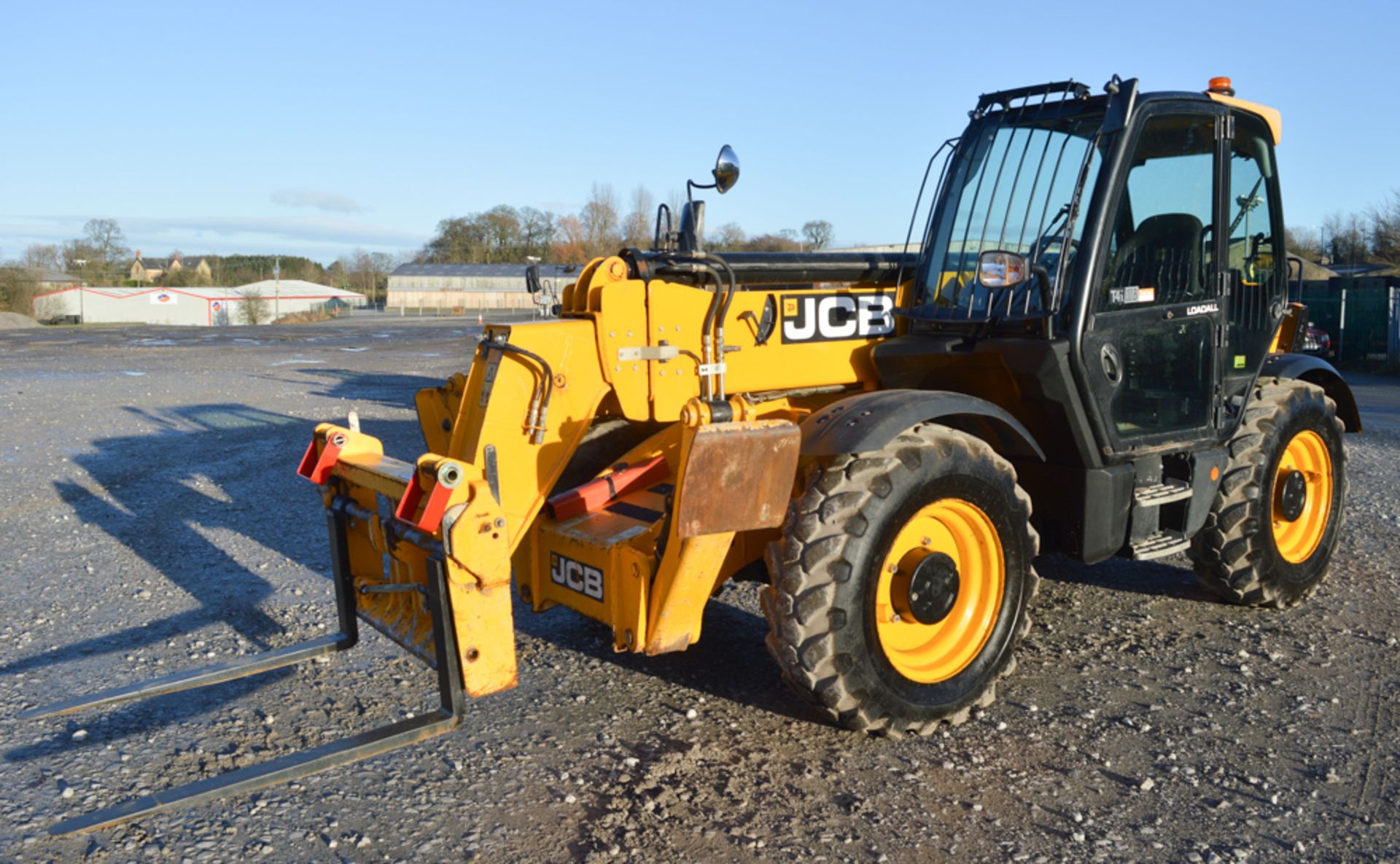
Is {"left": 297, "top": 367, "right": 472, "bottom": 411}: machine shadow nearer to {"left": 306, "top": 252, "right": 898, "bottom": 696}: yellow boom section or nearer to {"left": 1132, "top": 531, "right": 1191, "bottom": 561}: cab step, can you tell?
{"left": 306, "top": 252, "right": 898, "bottom": 696}: yellow boom section

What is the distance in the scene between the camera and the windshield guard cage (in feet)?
16.0

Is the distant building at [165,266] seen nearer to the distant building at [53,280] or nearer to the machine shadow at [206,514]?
the distant building at [53,280]

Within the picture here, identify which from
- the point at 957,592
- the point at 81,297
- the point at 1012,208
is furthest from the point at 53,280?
the point at 957,592

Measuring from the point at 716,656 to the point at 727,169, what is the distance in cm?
227

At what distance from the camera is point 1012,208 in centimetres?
511

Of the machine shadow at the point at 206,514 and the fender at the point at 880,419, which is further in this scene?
the machine shadow at the point at 206,514

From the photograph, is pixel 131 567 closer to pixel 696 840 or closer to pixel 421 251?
pixel 696 840

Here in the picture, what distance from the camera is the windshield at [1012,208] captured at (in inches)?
→ 192

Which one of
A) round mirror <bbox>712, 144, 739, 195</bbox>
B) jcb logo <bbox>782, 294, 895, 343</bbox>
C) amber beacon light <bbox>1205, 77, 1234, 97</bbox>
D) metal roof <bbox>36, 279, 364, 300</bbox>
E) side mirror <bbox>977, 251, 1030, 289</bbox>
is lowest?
jcb logo <bbox>782, 294, 895, 343</bbox>

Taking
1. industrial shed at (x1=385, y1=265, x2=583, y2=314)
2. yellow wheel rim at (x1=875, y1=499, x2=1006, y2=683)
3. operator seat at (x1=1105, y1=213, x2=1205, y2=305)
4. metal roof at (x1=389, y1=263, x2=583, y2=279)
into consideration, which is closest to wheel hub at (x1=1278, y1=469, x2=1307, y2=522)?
operator seat at (x1=1105, y1=213, x2=1205, y2=305)

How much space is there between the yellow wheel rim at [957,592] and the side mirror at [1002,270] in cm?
105

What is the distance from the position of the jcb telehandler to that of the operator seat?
→ 2cm

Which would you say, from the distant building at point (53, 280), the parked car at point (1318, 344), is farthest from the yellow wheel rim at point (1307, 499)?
the distant building at point (53, 280)

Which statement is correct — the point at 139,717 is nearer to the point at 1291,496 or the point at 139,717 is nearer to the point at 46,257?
the point at 1291,496
